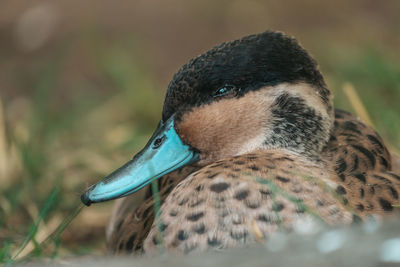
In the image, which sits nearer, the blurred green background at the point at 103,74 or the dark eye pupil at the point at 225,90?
the dark eye pupil at the point at 225,90

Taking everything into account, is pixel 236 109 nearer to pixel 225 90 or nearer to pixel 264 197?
pixel 225 90

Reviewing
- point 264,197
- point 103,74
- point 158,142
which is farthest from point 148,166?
point 103,74

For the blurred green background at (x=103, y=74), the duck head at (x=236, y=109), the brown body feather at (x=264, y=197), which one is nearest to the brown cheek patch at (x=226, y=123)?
the duck head at (x=236, y=109)

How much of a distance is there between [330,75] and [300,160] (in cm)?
237

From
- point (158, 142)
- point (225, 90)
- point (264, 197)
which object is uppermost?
point (225, 90)

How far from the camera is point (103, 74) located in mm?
4812

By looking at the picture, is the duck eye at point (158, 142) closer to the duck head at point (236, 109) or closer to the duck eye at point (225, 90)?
the duck head at point (236, 109)

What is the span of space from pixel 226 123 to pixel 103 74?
9.40 feet

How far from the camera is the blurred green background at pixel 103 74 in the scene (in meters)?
3.07

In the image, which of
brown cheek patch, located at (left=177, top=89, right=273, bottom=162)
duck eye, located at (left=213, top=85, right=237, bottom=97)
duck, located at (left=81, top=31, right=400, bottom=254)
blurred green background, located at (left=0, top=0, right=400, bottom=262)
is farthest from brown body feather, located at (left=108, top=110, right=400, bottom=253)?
blurred green background, located at (left=0, top=0, right=400, bottom=262)

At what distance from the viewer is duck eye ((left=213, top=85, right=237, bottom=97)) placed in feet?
6.79

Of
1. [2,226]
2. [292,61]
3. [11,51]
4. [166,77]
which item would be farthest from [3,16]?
[292,61]

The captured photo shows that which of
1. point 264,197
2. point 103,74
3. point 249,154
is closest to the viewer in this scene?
point 264,197

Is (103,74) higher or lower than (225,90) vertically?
lower
